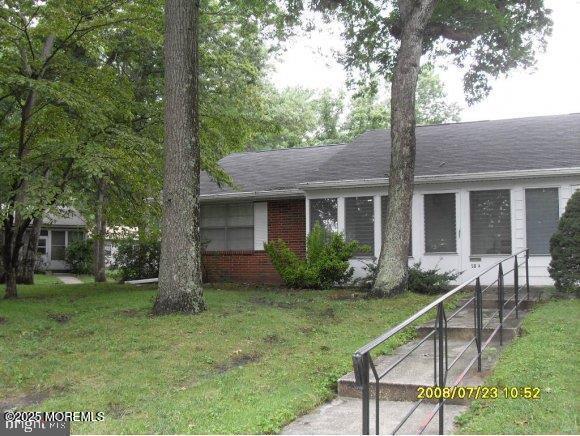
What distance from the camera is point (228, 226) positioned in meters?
17.1

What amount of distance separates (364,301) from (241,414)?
6600mm

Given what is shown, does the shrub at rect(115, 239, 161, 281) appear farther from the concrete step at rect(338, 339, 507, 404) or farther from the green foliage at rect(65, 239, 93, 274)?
the green foliage at rect(65, 239, 93, 274)

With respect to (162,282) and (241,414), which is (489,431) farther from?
(162,282)

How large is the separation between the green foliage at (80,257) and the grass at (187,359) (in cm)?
1960

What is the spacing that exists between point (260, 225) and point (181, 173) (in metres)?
6.93

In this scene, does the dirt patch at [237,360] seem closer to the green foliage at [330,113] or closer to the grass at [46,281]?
the grass at [46,281]

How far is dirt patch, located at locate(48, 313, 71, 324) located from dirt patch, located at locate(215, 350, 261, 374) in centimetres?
364

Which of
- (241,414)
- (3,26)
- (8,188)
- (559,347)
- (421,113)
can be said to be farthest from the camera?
(421,113)

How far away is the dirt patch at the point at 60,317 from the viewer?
948 centimetres

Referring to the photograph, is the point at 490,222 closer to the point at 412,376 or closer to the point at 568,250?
the point at 568,250

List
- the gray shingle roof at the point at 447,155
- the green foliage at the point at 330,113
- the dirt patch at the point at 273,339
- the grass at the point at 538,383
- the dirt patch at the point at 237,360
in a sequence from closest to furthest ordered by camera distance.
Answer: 1. the grass at the point at 538,383
2. the dirt patch at the point at 237,360
3. the dirt patch at the point at 273,339
4. the gray shingle roof at the point at 447,155
5. the green foliage at the point at 330,113

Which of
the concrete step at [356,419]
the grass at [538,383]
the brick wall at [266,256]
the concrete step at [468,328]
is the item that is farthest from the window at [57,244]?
the concrete step at [356,419]

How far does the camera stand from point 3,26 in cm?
1082

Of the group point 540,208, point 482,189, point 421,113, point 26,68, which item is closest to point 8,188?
point 26,68
